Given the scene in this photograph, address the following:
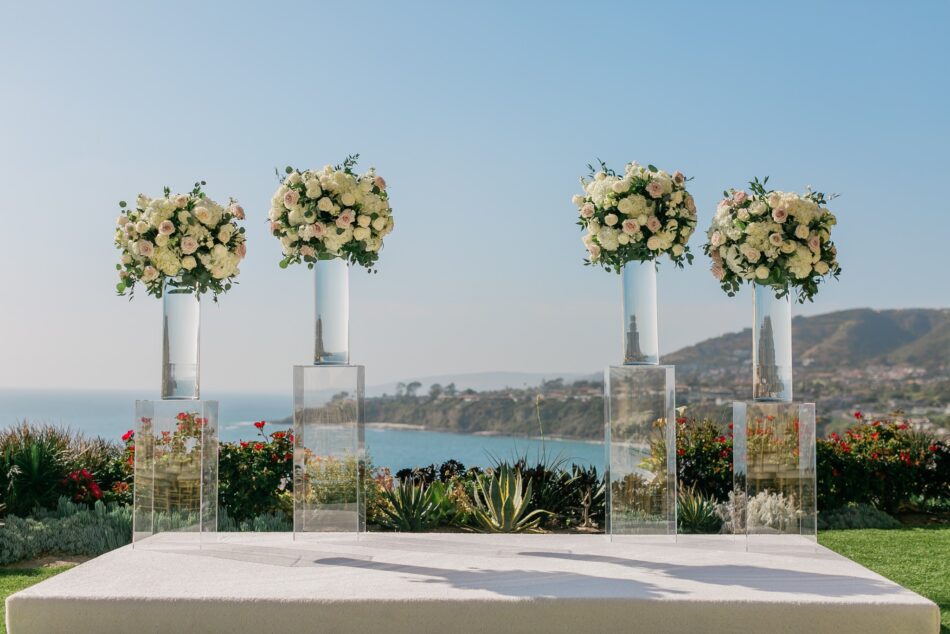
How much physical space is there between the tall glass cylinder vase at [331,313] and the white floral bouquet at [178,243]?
1.89 feet

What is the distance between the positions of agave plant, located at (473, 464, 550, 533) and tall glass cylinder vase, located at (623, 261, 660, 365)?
3.42m

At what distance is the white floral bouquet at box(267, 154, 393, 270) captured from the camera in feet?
19.7

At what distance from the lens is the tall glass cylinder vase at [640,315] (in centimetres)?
600

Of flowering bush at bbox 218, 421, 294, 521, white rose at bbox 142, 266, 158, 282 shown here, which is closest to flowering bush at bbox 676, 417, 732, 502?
flowering bush at bbox 218, 421, 294, 521

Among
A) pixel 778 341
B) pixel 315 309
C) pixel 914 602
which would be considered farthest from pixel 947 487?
pixel 315 309

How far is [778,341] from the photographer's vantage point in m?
5.92

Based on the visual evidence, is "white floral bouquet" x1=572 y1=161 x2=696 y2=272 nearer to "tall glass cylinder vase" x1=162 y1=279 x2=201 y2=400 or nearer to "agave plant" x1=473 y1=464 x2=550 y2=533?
"tall glass cylinder vase" x1=162 y1=279 x2=201 y2=400

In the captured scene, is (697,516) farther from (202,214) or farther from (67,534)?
(67,534)

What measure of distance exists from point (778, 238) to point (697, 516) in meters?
4.76

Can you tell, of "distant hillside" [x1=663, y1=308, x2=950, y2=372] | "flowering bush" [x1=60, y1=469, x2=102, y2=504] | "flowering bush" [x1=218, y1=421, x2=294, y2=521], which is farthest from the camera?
"distant hillside" [x1=663, y1=308, x2=950, y2=372]

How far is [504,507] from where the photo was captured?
916cm

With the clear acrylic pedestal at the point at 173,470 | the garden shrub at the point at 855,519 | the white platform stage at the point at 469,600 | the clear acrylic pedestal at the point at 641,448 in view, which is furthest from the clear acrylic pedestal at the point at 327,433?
the garden shrub at the point at 855,519

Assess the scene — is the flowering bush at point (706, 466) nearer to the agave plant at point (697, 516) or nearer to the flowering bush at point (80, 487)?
the agave plant at point (697, 516)

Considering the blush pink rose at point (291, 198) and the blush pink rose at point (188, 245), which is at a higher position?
the blush pink rose at point (291, 198)
